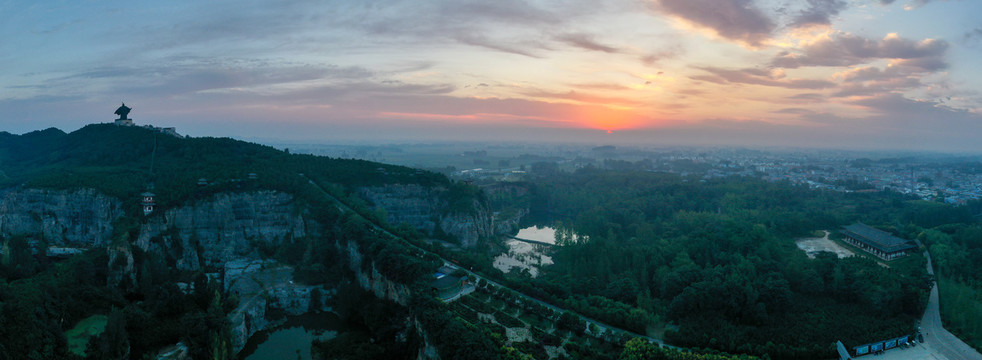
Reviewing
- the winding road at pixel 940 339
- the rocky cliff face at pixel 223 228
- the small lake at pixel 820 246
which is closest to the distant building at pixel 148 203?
the rocky cliff face at pixel 223 228

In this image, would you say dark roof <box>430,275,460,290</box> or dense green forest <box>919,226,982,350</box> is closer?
dense green forest <box>919,226,982,350</box>

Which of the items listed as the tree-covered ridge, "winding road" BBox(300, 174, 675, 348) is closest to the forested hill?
"winding road" BBox(300, 174, 675, 348)

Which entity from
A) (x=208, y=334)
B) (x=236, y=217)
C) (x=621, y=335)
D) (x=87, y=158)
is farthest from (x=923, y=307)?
(x=87, y=158)

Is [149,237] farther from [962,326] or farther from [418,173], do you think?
[962,326]

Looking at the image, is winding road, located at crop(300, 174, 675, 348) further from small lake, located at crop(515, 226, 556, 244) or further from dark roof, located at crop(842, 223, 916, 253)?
dark roof, located at crop(842, 223, 916, 253)

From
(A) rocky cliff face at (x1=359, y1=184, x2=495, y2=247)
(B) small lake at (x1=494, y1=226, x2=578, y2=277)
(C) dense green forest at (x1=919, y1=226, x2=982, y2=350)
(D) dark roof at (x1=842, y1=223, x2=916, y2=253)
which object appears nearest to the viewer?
(C) dense green forest at (x1=919, y1=226, x2=982, y2=350)

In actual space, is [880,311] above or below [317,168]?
below
